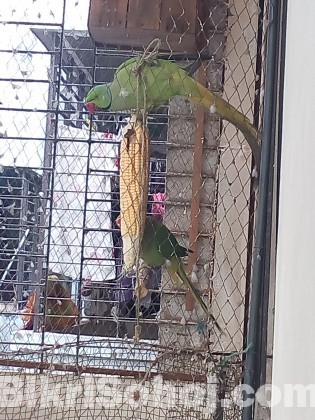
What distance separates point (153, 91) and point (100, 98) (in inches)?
4.6

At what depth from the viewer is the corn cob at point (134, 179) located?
105 centimetres

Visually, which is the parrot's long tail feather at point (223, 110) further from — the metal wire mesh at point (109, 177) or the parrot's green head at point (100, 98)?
the metal wire mesh at point (109, 177)

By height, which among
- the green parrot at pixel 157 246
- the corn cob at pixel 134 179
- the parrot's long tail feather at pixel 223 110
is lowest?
the green parrot at pixel 157 246

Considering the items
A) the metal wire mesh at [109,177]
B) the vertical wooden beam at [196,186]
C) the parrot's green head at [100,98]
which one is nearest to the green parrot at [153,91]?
the parrot's green head at [100,98]

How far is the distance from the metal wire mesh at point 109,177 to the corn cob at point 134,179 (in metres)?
0.27

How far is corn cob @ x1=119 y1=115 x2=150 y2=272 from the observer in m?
1.05

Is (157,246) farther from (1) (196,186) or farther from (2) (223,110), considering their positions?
(1) (196,186)

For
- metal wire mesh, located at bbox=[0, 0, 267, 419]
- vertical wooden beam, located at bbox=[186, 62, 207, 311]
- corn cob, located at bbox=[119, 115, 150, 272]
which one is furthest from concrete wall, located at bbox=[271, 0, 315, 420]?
vertical wooden beam, located at bbox=[186, 62, 207, 311]

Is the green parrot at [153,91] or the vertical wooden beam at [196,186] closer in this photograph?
the green parrot at [153,91]

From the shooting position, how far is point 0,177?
5.10 feet

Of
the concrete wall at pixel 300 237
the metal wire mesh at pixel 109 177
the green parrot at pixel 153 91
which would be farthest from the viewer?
the metal wire mesh at pixel 109 177

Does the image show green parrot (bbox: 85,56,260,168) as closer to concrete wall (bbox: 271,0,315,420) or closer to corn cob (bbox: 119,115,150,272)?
corn cob (bbox: 119,115,150,272)

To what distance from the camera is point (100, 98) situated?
1.10 m

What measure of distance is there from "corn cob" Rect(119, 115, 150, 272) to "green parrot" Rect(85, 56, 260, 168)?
0.14 feet
